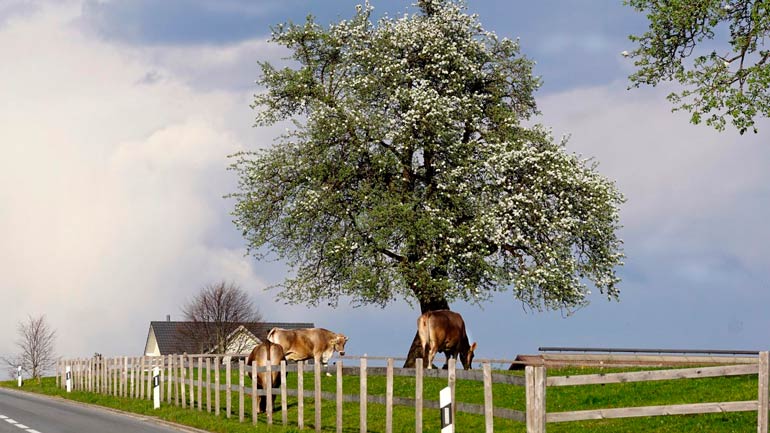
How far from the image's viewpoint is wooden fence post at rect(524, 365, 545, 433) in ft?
56.4

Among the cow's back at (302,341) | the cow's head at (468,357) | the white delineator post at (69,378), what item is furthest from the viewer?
the white delineator post at (69,378)

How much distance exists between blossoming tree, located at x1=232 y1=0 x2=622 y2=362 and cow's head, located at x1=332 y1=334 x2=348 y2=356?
183cm

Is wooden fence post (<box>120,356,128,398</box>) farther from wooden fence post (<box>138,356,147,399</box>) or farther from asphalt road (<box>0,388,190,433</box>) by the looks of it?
asphalt road (<box>0,388,190,433</box>)

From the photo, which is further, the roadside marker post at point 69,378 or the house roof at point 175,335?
the house roof at point 175,335

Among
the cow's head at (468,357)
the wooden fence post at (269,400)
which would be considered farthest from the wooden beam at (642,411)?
the cow's head at (468,357)

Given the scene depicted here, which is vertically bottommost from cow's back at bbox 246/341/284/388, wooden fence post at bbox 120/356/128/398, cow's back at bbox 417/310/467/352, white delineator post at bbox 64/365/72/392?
white delineator post at bbox 64/365/72/392

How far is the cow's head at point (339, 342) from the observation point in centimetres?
4294

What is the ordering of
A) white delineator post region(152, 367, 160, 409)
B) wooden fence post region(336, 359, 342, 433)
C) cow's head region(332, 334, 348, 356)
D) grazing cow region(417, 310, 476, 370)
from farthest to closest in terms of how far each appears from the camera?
cow's head region(332, 334, 348, 356) < white delineator post region(152, 367, 160, 409) < grazing cow region(417, 310, 476, 370) < wooden fence post region(336, 359, 342, 433)

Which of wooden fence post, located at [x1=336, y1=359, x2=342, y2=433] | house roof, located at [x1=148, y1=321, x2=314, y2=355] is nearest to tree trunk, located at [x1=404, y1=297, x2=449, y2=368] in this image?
wooden fence post, located at [x1=336, y1=359, x2=342, y2=433]

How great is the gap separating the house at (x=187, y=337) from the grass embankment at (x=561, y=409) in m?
56.8

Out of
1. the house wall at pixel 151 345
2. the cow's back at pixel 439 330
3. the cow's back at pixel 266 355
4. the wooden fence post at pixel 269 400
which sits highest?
the cow's back at pixel 439 330

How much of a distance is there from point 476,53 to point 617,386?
16.8m

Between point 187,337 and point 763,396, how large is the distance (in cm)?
9078

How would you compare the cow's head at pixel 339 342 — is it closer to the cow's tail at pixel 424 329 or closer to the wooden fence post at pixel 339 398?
the cow's tail at pixel 424 329
